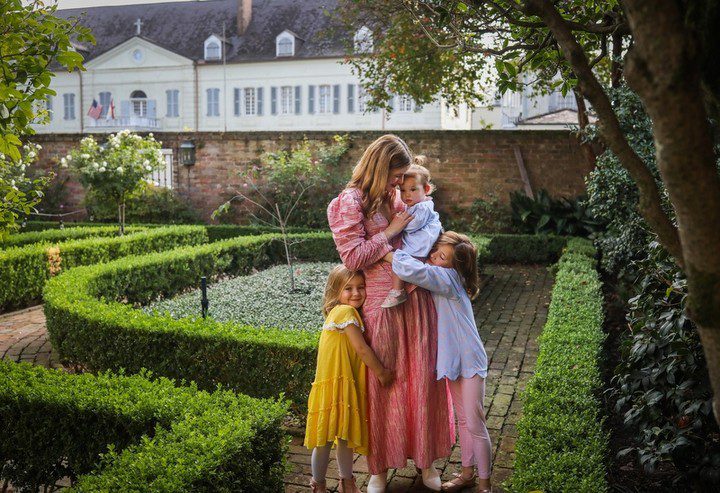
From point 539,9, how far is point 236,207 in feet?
49.9

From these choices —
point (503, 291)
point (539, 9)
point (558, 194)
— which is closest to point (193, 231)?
point (503, 291)

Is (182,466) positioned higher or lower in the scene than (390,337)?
lower

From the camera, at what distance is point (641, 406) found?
3.65 metres

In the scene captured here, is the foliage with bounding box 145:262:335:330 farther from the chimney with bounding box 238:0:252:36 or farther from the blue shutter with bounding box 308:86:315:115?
the chimney with bounding box 238:0:252:36

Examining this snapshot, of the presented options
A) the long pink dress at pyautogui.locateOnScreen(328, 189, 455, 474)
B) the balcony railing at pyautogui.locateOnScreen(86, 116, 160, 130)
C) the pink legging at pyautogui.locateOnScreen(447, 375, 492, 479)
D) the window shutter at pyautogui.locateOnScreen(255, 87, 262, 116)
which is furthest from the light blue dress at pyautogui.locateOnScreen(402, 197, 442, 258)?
the balcony railing at pyautogui.locateOnScreen(86, 116, 160, 130)

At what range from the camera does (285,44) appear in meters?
35.9

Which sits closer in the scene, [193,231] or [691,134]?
[691,134]

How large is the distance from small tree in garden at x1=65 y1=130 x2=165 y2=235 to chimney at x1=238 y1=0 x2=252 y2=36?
89.7ft

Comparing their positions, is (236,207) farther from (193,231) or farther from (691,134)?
(691,134)

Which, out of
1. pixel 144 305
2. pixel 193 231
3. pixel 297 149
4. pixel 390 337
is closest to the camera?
pixel 390 337

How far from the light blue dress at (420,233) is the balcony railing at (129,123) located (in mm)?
36588

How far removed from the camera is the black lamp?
55.4 feet

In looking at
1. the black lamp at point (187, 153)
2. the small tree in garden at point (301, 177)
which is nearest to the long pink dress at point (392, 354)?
the small tree in garden at point (301, 177)

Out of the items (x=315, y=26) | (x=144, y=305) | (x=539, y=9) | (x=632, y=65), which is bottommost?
(x=144, y=305)
